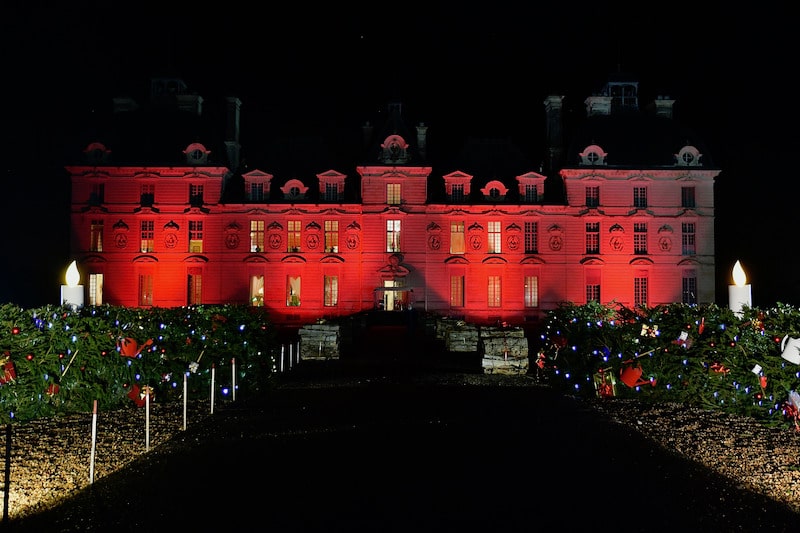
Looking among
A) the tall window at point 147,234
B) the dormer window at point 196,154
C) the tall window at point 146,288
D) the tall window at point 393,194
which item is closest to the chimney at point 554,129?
the tall window at point 393,194

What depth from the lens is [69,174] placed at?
165 feet

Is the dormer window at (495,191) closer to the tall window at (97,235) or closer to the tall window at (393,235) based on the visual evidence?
the tall window at (393,235)

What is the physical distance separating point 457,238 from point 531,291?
6.07 m

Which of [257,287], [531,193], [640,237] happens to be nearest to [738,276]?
[531,193]

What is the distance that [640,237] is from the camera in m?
51.5

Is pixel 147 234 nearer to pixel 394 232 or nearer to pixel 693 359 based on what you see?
pixel 394 232

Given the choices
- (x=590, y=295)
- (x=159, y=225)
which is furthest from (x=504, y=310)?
(x=159, y=225)

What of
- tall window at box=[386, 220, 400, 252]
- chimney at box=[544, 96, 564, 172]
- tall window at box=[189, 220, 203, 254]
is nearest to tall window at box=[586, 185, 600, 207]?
chimney at box=[544, 96, 564, 172]

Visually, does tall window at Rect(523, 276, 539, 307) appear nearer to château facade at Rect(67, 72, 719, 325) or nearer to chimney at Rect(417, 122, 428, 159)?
château facade at Rect(67, 72, 719, 325)

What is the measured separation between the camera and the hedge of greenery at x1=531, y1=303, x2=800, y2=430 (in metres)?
12.9

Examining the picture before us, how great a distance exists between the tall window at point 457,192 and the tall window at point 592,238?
345 inches

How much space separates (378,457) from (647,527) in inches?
156

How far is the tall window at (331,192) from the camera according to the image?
166 feet

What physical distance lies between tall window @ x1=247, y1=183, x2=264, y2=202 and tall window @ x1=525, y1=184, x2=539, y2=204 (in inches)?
697
